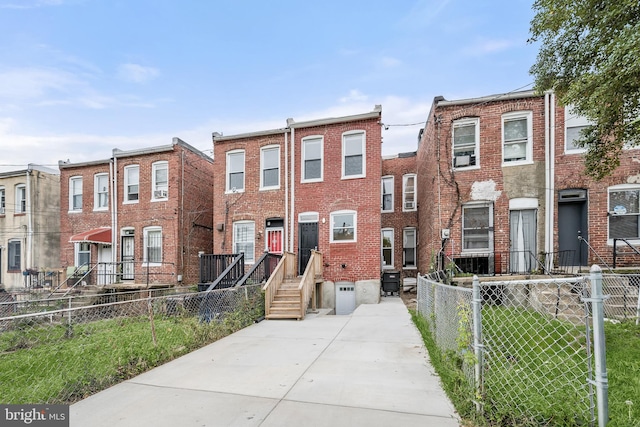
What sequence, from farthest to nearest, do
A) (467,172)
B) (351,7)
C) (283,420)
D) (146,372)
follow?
1. (467,172)
2. (351,7)
3. (146,372)
4. (283,420)

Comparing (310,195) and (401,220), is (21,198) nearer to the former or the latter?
(310,195)

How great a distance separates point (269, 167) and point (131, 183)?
24.5 ft

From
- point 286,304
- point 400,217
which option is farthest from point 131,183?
point 400,217

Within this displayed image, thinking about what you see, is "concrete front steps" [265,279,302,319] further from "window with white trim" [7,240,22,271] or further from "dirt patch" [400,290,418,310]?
"window with white trim" [7,240,22,271]

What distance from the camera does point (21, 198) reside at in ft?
57.4

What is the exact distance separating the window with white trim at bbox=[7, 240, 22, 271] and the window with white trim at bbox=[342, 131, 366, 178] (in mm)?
19033

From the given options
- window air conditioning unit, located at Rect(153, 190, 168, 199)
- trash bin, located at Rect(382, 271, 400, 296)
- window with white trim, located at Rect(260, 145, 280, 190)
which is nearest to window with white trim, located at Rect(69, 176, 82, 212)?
window air conditioning unit, located at Rect(153, 190, 168, 199)

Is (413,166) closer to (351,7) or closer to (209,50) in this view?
(351,7)

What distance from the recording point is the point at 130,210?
49.1 ft

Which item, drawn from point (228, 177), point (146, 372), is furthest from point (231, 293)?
point (228, 177)

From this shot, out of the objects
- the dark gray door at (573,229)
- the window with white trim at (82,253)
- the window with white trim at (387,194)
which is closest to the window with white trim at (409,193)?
the window with white trim at (387,194)

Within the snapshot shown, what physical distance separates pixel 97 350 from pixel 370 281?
28.4 feet

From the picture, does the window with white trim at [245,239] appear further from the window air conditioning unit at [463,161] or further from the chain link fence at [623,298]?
the chain link fence at [623,298]

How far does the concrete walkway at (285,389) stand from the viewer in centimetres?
299
